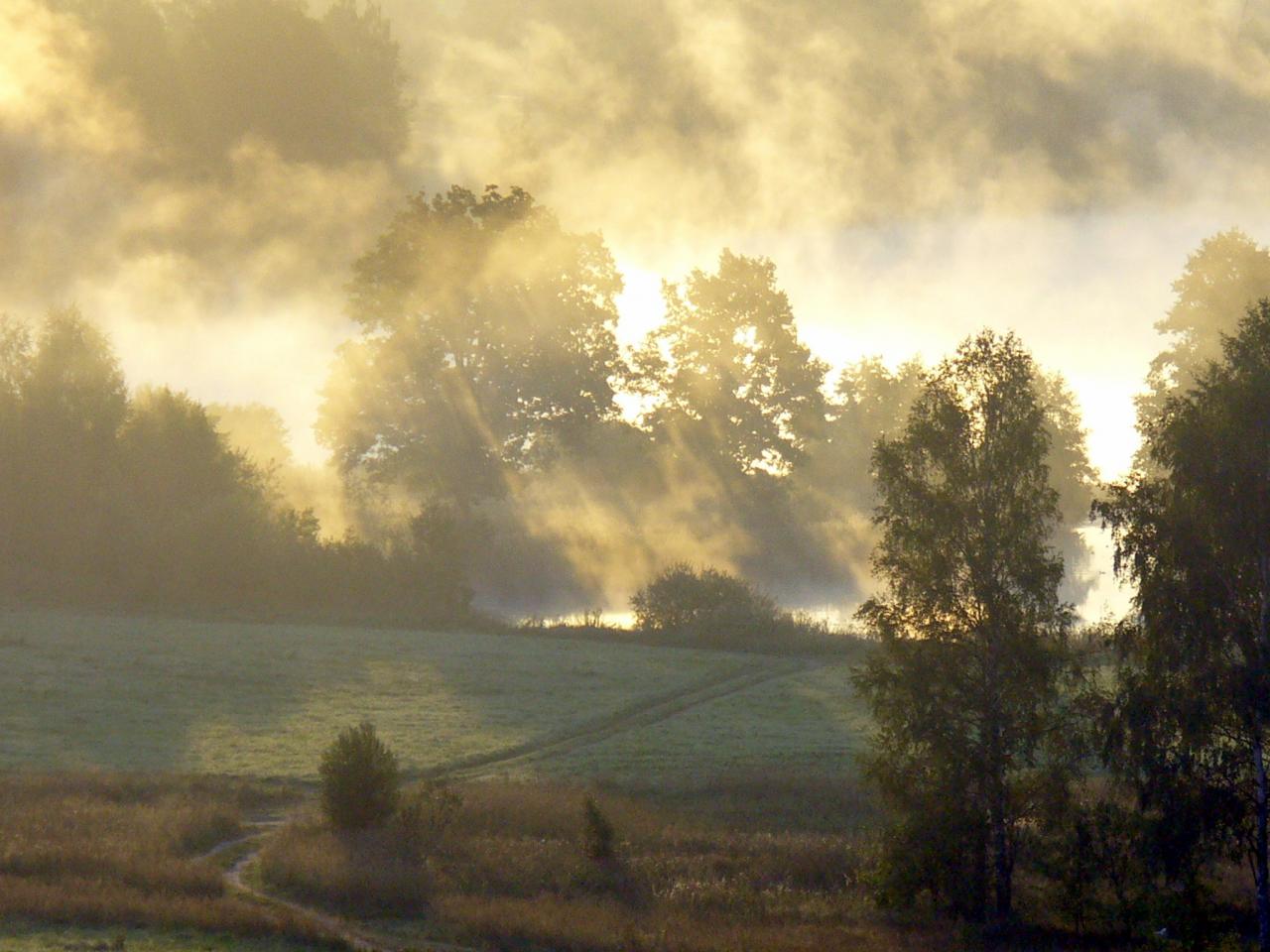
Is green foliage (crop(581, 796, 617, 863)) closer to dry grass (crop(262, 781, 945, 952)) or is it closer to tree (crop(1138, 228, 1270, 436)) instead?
dry grass (crop(262, 781, 945, 952))

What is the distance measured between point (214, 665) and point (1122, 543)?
116 feet

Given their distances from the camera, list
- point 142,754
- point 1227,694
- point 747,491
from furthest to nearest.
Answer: point 747,491, point 142,754, point 1227,694

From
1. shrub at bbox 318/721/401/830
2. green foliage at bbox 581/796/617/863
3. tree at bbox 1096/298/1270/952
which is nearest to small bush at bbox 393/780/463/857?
shrub at bbox 318/721/401/830

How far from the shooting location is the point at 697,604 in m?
71.9

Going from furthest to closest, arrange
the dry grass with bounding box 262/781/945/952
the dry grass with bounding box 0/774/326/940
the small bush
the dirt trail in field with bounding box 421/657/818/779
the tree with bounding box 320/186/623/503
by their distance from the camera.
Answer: the tree with bounding box 320/186/623/503, the dirt trail in field with bounding box 421/657/818/779, the small bush, the dry grass with bounding box 262/781/945/952, the dry grass with bounding box 0/774/326/940

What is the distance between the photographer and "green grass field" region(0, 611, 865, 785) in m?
36.5

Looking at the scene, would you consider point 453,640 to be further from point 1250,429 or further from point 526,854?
point 1250,429

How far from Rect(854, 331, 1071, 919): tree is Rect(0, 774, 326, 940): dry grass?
36.8ft

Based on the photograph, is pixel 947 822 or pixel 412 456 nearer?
pixel 947 822

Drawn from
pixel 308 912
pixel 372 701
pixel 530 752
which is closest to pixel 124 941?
pixel 308 912

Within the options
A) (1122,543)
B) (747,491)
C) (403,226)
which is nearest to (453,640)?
(403,226)

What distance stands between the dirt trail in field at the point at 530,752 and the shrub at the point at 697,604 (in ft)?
27.9

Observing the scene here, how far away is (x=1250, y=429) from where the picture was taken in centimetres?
2311

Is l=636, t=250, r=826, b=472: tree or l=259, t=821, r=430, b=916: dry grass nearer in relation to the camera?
l=259, t=821, r=430, b=916: dry grass
